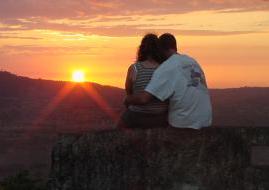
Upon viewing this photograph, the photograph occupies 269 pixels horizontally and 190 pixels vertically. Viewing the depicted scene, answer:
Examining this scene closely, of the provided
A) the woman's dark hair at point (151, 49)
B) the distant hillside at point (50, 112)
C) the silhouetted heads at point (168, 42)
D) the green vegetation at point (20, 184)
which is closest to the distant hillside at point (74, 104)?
the distant hillside at point (50, 112)

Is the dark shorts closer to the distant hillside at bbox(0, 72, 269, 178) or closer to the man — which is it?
the man

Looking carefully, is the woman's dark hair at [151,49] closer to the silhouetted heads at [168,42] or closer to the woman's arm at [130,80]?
the silhouetted heads at [168,42]

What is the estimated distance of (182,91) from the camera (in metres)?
6.96

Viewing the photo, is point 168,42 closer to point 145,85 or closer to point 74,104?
point 145,85

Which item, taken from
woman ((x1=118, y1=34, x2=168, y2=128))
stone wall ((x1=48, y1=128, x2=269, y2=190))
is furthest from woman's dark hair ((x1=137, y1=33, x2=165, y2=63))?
stone wall ((x1=48, y1=128, x2=269, y2=190))

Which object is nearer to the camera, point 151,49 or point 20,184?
point 151,49

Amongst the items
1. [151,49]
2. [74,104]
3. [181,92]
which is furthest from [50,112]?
[181,92]

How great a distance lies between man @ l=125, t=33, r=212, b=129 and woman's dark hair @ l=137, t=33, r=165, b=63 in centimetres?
58

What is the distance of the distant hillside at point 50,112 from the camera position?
27.8m

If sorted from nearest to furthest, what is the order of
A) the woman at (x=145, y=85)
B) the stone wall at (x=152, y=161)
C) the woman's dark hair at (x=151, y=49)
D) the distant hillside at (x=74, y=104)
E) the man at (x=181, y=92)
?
the stone wall at (x=152, y=161)
the man at (x=181, y=92)
the woman at (x=145, y=85)
the woman's dark hair at (x=151, y=49)
the distant hillside at (x=74, y=104)

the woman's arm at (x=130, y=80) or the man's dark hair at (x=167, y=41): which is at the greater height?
the man's dark hair at (x=167, y=41)

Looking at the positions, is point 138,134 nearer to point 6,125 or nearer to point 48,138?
point 48,138

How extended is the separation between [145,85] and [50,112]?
33744mm

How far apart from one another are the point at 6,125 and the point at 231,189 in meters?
31.2
